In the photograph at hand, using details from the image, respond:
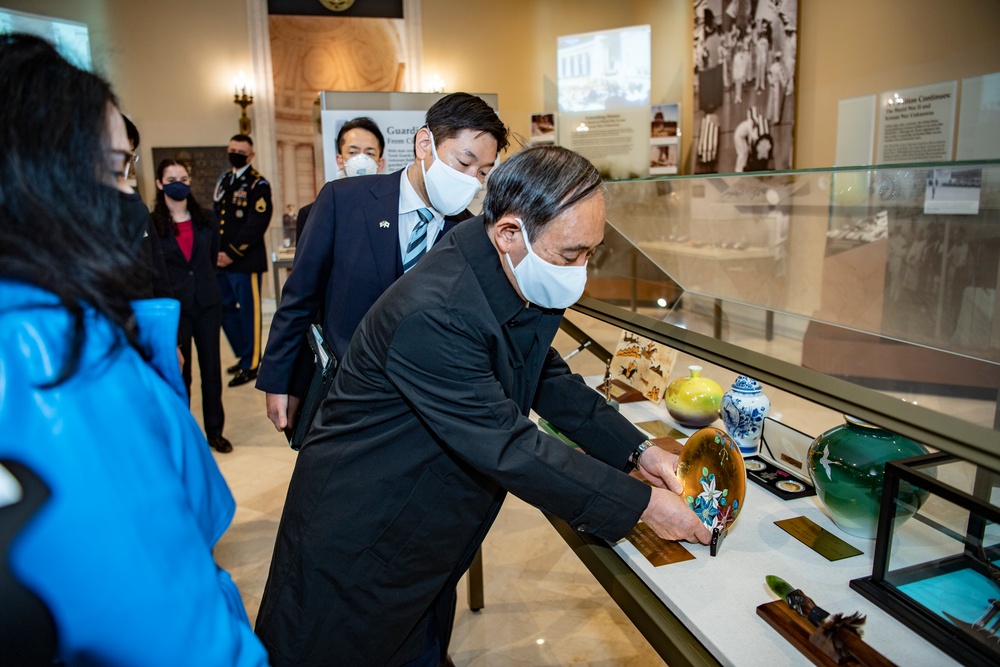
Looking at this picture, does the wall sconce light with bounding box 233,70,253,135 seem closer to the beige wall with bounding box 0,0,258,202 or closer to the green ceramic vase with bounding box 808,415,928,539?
the beige wall with bounding box 0,0,258,202

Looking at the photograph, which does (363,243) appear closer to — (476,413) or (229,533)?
(476,413)

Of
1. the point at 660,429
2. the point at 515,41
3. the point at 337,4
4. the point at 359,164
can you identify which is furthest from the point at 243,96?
the point at 660,429

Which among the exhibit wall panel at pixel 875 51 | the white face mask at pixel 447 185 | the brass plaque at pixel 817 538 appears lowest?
the brass plaque at pixel 817 538

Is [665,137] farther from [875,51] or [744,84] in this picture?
[875,51]

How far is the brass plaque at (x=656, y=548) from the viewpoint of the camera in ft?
4.42

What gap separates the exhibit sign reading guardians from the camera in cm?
692

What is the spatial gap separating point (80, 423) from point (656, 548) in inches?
41.7

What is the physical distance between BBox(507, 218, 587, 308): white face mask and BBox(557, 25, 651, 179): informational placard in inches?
283

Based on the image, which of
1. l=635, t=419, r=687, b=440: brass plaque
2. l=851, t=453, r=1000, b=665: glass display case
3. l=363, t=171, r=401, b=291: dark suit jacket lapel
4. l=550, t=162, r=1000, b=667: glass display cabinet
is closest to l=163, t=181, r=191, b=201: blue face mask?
l=363, t=171, r=401, b=291: dark suit jacket lapel

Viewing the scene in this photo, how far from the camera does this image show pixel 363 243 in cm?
230

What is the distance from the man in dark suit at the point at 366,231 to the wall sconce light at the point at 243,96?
7382mm

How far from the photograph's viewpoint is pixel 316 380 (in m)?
2.07

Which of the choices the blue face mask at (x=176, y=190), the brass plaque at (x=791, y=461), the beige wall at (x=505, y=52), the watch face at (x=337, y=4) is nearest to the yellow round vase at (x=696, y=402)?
the brass plaque at (x=791, y=461)

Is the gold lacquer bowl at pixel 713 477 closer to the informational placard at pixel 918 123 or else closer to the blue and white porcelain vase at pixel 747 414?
the blue and white porcelain vase at pixel 747 414
